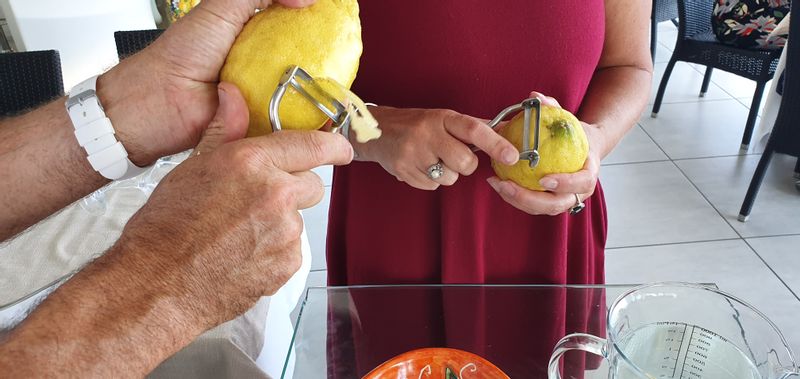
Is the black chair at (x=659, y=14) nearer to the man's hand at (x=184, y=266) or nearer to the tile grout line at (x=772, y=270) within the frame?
the tile grout line at (x=772, y=270)

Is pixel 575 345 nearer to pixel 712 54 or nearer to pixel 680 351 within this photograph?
pixel 680 351

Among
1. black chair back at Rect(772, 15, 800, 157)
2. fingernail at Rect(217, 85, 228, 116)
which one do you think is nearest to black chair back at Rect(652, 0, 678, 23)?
black chair back at Rect(772, 15, 800, 157)

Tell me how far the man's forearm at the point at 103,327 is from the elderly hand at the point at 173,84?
0.73 ft

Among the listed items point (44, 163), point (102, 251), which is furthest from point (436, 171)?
point (102, 251)

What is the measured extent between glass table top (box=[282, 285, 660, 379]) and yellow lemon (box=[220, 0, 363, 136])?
1.27 feet

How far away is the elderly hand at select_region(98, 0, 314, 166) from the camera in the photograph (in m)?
0.65

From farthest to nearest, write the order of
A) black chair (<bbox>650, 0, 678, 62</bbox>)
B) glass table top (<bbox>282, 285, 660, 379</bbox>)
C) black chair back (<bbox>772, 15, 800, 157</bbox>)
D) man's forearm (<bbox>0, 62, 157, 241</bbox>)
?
black chair (<bbox>650, 0, 678, 62</bbox>)
black chair back (<bbox>772, 15, 800, 157</bbox>)
glass table top (<bbox>282, 285, 660, 379</bbox>)
man's forearm (<bbox>0, 62, 157, 241</bbox>)

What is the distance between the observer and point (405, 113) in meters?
0.83

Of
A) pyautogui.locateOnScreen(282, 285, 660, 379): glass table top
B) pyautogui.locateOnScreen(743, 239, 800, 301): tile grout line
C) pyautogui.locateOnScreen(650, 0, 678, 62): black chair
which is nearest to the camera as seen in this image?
pyautogui.locateOnScreen(282, 285, 660, 379): glass table top

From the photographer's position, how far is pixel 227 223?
546mm

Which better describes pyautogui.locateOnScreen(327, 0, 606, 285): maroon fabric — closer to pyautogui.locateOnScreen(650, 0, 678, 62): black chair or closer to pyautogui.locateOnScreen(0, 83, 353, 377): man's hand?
pyautogui.locateOnScreen(0, 83, 353, 377): man's hand

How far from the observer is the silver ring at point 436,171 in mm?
794

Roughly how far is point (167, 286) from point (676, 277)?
6.86ft

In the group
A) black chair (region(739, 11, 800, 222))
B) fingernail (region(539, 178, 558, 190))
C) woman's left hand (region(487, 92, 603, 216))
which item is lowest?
black chair (region(739, 11, 800, 222))
